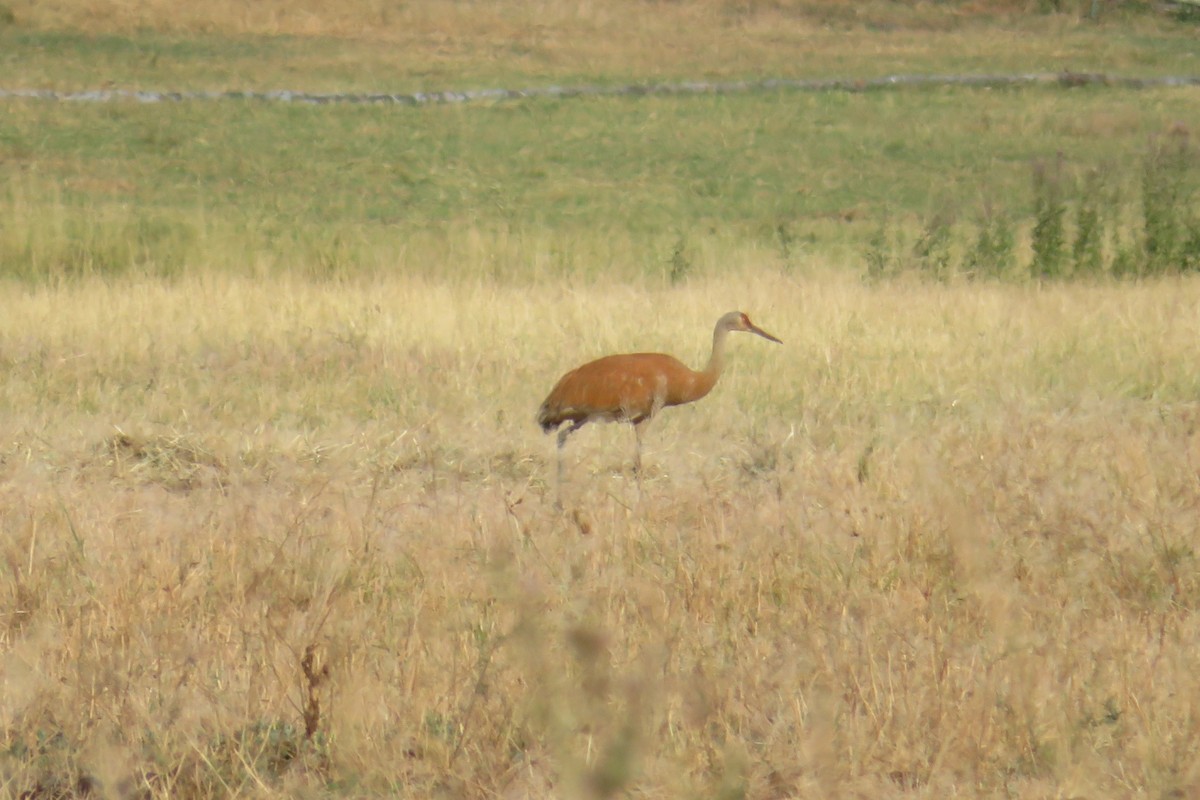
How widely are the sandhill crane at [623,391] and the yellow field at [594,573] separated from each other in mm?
272

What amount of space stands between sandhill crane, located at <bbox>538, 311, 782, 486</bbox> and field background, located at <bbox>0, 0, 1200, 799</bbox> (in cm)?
27

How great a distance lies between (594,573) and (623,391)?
5.15 ft

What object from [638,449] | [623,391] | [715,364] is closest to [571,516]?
[623,391]

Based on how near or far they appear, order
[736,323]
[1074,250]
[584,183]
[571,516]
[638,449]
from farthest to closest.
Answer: [584,183] → [1074,250] → [736,323] → [638,449] → [571,516]

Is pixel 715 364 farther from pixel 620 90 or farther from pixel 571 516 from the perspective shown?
pixel 620 90

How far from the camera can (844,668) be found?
14.3 ft

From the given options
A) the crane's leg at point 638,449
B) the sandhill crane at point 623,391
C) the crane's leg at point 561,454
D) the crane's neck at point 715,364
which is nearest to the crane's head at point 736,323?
the crane's neck at point 715,364

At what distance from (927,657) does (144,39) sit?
32.8 metres

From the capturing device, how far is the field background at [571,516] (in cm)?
384

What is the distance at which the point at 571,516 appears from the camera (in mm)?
6113

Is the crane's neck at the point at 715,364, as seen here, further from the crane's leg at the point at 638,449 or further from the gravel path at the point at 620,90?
the gravel path at the point at 620,90

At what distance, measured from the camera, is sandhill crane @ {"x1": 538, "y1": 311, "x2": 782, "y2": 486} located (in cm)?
673

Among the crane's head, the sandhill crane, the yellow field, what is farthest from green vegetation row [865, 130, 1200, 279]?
the sandhill crane

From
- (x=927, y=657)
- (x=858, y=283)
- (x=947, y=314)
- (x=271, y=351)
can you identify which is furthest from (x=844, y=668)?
(x=858, y=283)
